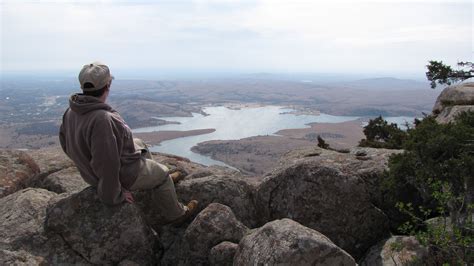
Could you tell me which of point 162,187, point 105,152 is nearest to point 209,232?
point 162,187

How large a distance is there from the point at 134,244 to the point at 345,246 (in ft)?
14.4

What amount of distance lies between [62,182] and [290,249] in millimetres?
6312

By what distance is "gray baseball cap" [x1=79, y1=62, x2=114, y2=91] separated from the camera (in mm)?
6527

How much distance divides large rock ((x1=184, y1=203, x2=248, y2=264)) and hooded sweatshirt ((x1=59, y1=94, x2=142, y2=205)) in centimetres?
151

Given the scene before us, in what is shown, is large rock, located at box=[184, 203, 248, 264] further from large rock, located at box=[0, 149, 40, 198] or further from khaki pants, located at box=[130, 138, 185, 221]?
large rock, located at box=[0, 149, 40, 198]

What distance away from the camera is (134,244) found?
7113 mm

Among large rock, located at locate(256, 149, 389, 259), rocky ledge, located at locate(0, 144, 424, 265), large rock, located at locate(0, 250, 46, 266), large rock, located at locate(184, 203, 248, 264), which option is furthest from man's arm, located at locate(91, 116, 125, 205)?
large rock, located at locate(256, 149, 389, 259)

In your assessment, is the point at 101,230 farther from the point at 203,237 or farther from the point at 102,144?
the point at 203,237

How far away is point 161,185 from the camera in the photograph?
7762 mm

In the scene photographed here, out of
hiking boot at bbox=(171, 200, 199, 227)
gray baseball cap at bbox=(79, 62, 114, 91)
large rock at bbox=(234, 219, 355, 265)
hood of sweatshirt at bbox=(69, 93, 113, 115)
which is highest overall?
gray baseball cap at bbox=(79, 62, 114, 91)

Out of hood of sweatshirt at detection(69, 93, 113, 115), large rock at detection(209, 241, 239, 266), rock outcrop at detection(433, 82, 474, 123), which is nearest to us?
hood of sweatshirt at detection(69, 93, 113, 115)

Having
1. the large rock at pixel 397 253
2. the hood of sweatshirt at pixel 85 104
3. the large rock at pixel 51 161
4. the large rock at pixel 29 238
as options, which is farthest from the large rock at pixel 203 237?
the large rock at pixel 51 161

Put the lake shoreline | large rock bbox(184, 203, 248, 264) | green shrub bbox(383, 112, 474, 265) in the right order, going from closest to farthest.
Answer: green shrub bbox(383, 112, 474, 265) → large rock bbox(184, 203, 248, 264) → the lake shoreline

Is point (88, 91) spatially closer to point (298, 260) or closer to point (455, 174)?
point (298, 260)
